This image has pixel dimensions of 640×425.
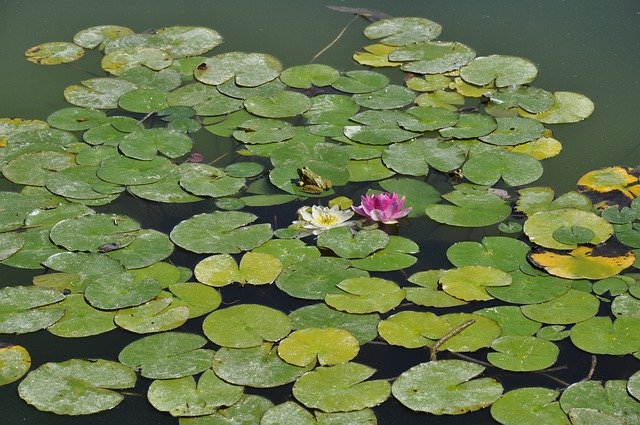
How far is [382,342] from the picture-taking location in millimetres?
2826

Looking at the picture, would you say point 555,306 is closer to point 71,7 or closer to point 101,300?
point 101,300

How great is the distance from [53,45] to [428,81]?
202cm

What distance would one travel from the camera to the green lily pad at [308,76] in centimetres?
427

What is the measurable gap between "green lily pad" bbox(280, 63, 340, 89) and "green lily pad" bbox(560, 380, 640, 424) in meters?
2.15

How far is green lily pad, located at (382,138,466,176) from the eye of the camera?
12.0 feet

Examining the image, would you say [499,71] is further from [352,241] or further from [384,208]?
[352,241]

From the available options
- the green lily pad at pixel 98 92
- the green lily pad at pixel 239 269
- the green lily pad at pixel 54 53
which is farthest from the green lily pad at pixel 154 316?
the green lily pad at pixel 54 53

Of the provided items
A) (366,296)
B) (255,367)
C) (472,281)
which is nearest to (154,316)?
(255,367)

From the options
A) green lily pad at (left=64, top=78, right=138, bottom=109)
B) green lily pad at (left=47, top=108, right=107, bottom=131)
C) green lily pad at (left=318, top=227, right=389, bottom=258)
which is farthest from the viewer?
green lily pad at (left=64, top=78, right=138, bottom=109)

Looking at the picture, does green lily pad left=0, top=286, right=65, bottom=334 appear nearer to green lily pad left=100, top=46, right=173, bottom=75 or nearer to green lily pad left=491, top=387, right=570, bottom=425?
green lily pad left=491, top=387, right=570, bottom=425

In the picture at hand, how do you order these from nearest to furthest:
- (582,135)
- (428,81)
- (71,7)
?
(582,135), (428,81), (71,7)

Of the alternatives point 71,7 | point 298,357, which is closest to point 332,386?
point 298,357

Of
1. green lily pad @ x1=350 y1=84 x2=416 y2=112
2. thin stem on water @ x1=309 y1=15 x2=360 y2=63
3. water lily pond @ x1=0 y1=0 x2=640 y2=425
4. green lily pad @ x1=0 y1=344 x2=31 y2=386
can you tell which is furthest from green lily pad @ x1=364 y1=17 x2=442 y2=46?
green lily pad @ x1=0 y1=344 x2=31 y2=386

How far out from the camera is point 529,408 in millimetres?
2535
